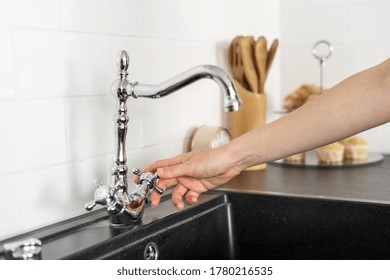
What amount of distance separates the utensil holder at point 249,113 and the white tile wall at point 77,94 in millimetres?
158

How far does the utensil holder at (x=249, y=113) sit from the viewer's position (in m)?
1.62

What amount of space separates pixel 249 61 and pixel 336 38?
0.44 m

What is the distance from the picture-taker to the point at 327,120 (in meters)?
0.97

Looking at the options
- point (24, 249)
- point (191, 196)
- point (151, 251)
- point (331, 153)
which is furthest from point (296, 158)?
point (24, 249)

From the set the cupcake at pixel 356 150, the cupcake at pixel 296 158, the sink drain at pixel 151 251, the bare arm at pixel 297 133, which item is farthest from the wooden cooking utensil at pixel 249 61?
the sink drain at pixel 151 251

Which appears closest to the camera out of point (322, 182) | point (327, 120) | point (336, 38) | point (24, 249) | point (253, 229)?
point (24, 249)

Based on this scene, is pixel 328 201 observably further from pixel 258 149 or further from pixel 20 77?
pixel 20 77

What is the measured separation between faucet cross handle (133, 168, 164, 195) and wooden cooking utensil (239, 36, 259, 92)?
63cm

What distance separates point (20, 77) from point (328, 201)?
0.65 m

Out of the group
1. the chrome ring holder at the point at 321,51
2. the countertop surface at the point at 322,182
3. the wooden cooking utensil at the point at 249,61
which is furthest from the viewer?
the chrome ring holder at the point at 321,51

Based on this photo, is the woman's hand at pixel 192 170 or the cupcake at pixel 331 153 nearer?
the woman's hand at pixel 192 170

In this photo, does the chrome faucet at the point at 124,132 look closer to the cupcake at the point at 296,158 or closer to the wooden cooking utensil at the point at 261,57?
the wooden cooking utensil at the point at 261,57

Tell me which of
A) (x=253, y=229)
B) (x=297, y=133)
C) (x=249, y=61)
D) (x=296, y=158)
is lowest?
(x=253, y=229)

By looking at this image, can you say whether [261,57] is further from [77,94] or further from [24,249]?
[24,249]
